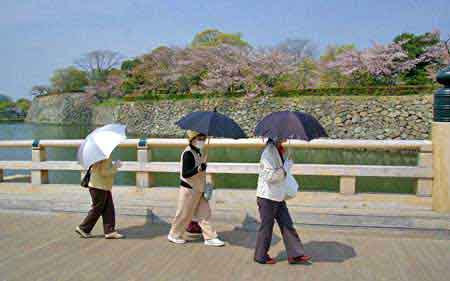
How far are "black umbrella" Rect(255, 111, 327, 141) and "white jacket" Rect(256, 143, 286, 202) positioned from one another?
0.25 meters

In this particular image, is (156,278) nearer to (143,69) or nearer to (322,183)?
(322,183)

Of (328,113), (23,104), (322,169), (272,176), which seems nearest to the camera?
(272,176)

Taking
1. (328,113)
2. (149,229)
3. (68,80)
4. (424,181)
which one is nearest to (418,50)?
(328,113)

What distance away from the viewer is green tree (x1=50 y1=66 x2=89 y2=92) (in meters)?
54.4

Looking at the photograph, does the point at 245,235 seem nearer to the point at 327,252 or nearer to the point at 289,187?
the point at 327,252

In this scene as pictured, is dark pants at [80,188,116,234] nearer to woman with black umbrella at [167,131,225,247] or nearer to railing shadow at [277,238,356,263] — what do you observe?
woman with black umbrella at [167,131,225,247]

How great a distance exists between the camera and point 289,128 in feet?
12.6

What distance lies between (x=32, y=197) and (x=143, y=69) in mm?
33931

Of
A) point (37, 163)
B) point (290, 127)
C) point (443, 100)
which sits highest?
point (443, 100)

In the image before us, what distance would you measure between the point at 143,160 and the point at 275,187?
10.0 ft

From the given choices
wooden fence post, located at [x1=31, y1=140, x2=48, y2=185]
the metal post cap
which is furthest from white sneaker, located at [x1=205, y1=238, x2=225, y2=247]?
wooden fence post, located at [x1=31, y1=140, x2=48, y2=185]

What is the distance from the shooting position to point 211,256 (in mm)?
4418

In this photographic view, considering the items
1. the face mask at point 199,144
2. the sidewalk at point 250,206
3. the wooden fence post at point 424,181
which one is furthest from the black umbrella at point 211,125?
the wooden fence post at point 424,181

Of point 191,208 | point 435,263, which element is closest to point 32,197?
point 191,208
